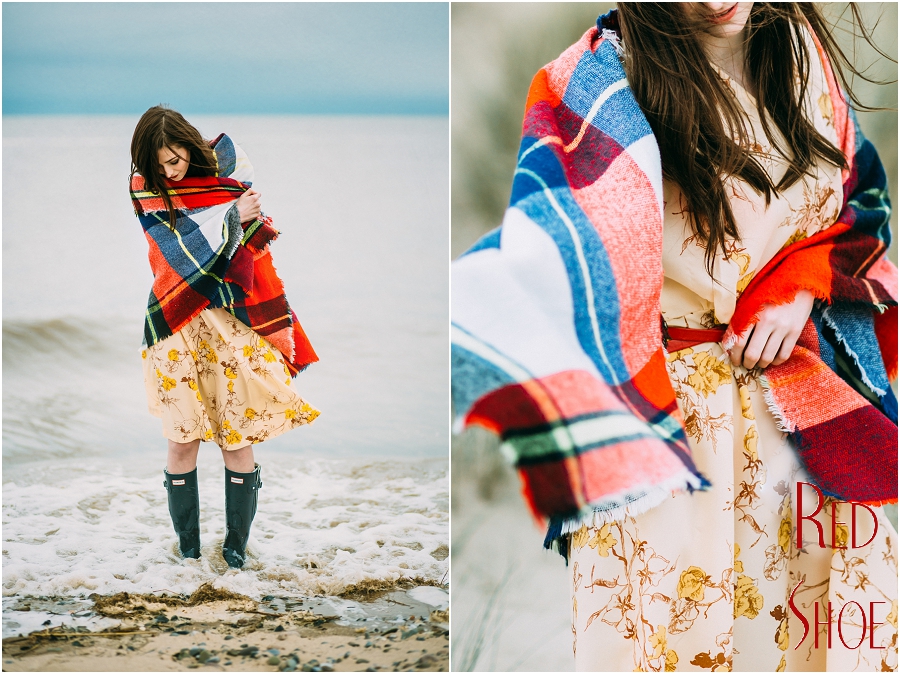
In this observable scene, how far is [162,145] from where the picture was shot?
1.37 metres

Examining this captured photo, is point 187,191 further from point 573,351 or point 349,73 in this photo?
point 573,351

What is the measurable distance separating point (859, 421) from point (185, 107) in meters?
1.27

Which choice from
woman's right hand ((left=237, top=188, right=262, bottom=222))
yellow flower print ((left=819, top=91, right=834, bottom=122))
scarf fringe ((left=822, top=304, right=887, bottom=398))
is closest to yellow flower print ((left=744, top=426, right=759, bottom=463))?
scarf fringe ((left=822, top=304, right=887, bottom=398))

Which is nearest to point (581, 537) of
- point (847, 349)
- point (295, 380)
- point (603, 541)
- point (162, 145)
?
point (603, 541)

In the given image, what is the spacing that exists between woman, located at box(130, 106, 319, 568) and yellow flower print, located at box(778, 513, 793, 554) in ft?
2.83

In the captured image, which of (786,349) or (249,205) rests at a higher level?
(249,205)

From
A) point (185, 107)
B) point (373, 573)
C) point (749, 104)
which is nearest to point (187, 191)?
point (185, 107)

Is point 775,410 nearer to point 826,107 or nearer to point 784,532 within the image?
point 784,532

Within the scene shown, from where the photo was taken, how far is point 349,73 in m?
1.45

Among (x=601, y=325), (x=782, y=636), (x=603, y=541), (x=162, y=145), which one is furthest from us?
(x=162, y=145)

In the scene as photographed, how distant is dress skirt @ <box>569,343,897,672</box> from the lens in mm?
1000

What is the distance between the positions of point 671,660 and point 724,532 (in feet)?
0.64

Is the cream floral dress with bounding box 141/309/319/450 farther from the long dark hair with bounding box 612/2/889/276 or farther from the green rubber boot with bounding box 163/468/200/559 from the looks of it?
the long dark hair with bounding box 612/2/889/276

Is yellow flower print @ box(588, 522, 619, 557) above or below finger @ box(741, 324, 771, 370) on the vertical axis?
below
